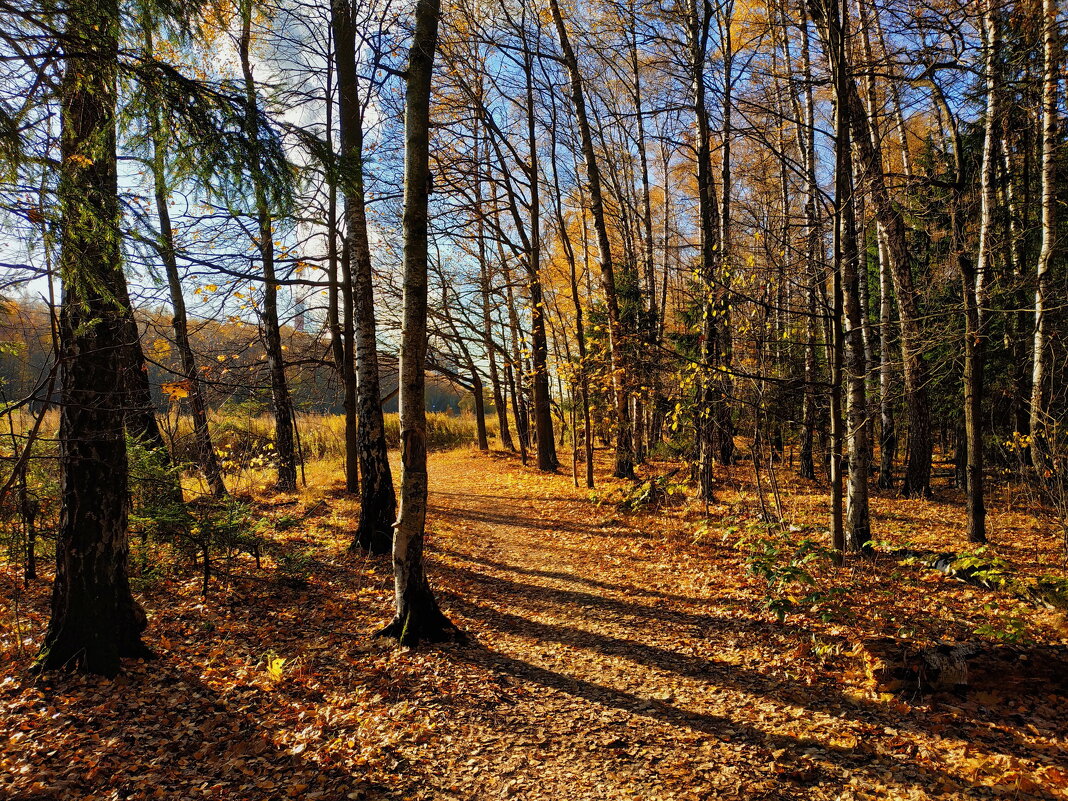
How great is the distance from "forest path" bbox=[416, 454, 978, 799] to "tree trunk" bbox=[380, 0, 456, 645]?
61 cm

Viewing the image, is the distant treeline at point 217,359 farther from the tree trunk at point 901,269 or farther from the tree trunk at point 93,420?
the tree trunk at point 901,269

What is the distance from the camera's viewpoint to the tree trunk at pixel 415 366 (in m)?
4.79

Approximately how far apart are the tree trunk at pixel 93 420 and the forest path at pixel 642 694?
287 centimetres

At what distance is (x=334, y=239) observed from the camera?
10.2 metres

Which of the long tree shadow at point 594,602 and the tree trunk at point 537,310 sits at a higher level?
the tree trunk at point 537,310

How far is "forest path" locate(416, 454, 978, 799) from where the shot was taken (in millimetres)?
3213

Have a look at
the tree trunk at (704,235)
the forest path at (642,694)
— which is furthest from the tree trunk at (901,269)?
the forest path at (642,694)

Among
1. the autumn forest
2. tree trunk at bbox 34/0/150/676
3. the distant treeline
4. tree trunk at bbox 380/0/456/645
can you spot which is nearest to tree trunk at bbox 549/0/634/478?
the autumn forest

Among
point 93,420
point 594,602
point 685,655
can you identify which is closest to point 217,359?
point 93,420

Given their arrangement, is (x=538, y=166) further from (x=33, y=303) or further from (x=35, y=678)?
(x=35, y=678)

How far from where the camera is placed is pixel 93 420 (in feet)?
12.7

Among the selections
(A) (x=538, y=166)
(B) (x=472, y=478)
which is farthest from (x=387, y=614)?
(A) (x=538, y=166)

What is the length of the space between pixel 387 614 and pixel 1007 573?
6903 mm

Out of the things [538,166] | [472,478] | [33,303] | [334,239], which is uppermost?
[538,166]
